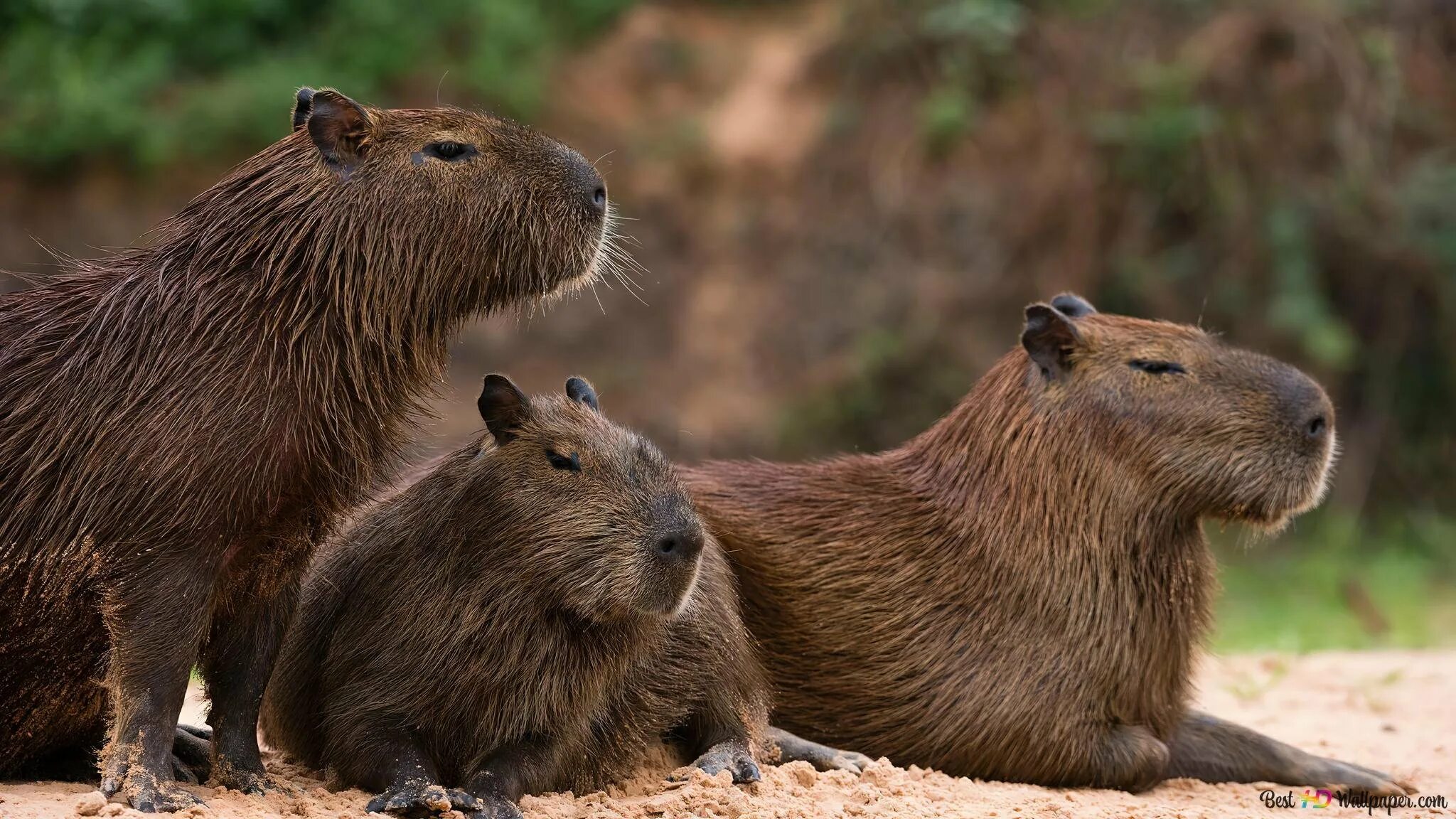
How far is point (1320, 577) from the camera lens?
11438 millimetres

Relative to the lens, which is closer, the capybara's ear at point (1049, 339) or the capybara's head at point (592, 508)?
the capybara's head at point (592, 508)

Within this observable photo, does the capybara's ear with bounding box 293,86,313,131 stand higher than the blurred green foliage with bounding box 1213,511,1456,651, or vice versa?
the blurred green foliage with bounding box 1213,511,1456,651

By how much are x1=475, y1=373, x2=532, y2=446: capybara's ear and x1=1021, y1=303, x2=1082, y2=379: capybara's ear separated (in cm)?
181

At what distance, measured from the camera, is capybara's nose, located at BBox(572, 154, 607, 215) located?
175 inches

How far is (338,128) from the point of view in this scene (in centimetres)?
418

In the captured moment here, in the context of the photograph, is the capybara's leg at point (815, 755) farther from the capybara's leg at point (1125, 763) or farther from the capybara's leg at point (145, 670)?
the capybara's leg at point (145, 670)

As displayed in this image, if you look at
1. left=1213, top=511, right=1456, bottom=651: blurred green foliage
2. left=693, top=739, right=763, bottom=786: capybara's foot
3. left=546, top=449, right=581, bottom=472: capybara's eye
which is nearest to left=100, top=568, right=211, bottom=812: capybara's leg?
left=546, top=449, right=581, bottom=472: capybara's eye

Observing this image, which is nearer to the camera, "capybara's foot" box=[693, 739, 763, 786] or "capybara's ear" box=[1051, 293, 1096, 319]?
"capybara's foot" box=[693, 739, 763, 786]

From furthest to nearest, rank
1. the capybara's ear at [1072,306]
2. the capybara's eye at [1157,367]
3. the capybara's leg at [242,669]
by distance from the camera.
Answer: the capybara's ear at [1072,306] < the capybara's eye at [1157,367] < the capybara's leg at [242,669]

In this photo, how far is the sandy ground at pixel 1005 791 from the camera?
4.05m

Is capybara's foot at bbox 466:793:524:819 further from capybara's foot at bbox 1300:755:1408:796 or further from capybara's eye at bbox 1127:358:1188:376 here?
capybara's foot at bbox 1300:755:1408:796

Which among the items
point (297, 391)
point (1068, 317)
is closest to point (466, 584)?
point (297, 391)

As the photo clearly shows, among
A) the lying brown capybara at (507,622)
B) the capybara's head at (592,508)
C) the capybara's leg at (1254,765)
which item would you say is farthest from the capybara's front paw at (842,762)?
the capybara's leg at (1254,765)

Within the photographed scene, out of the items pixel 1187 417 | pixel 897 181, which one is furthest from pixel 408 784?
pixel 897 181
